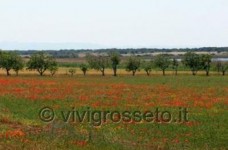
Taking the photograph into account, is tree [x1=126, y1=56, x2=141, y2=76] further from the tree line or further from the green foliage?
the green foliage

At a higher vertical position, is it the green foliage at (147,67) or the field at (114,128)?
the field at (114,128)

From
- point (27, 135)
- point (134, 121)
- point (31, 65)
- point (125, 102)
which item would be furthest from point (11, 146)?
point (31, 65)

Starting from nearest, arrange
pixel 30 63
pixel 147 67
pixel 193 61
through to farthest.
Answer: pixel 30 63 → pixel 147 67 → pixel 193 61

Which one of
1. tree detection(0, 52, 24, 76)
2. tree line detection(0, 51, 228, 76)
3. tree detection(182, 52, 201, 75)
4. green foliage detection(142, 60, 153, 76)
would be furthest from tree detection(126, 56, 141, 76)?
tree detection(0, 52, 24, 76)

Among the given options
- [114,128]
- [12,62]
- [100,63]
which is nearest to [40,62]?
[12,62]

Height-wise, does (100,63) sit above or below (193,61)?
below

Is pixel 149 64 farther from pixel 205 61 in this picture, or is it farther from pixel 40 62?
pixel 40 62

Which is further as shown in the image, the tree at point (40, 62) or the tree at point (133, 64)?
the tree at point (133, 64)

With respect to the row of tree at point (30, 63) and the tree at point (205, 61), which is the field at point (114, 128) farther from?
the tree at point (205, 61)

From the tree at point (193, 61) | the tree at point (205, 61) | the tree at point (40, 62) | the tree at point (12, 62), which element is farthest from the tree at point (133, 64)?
the tree at point (12, 62)

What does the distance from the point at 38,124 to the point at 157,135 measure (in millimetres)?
7083

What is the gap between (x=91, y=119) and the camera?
26.8 metres

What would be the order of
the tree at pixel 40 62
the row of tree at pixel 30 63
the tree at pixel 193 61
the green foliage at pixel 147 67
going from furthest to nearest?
the tree at pixel 193 61 → the green foliage at pixel 147 67 → the tree at pixel 40 62 → the row of tree at pixel 30 63

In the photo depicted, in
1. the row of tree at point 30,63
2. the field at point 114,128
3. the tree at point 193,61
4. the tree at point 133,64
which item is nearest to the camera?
the field at point 114,128
